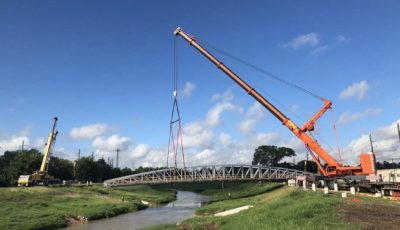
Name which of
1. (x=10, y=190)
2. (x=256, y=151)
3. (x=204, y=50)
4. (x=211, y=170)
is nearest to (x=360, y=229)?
(x=204, y=50)

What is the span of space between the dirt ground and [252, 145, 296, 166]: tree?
14425cm

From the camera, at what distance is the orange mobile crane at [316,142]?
2007 inches

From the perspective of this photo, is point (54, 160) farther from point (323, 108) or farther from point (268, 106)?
point (323, 108)

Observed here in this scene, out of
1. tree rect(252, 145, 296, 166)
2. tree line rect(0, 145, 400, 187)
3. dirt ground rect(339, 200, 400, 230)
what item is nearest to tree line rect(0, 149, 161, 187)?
tree line rect(0, 145, 400, 187)

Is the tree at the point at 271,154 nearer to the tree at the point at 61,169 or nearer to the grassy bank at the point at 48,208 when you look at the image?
the tree at the point at 61,169

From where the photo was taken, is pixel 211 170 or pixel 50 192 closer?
pixel 50 192

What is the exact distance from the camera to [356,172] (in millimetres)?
52969

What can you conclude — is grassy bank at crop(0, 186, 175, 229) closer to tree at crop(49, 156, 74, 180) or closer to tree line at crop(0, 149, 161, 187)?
tree line at crop(0, 149, 161, 187)

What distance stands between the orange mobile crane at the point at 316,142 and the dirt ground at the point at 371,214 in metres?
19.8

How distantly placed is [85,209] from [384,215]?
5099 cm

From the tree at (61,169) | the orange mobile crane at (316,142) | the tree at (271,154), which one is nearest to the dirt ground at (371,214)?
the orange mobile crane at (316,142)

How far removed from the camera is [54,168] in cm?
12900

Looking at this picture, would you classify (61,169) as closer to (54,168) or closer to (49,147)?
(54,168)

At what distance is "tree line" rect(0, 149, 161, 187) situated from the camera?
106 metres
